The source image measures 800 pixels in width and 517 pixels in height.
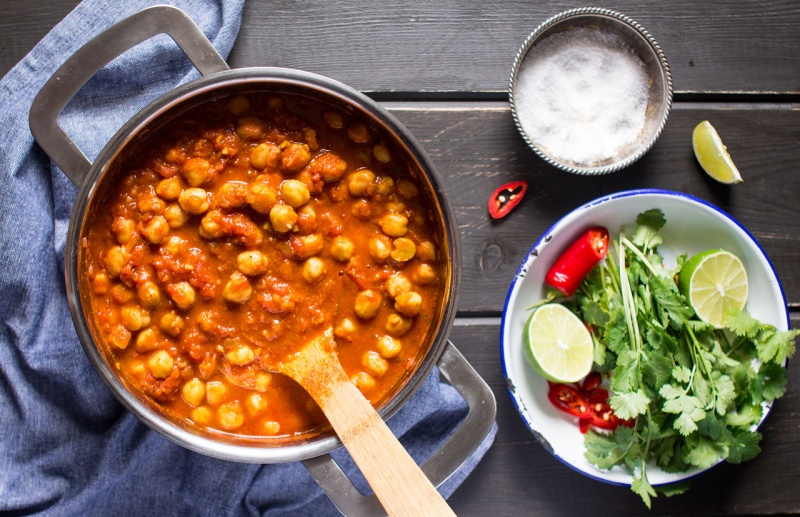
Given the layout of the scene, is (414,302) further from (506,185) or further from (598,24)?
(598,24)

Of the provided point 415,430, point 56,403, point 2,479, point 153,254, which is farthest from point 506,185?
Answer: point 2,479

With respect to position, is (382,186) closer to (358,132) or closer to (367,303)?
(358,132)

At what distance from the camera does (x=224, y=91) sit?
2.12m

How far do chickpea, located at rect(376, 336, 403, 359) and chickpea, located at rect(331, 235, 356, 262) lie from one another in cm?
27

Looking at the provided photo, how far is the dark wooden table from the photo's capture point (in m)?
2.55

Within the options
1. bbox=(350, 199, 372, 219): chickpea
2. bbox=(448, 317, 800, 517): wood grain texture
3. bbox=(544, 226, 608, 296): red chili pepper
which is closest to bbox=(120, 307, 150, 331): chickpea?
bbox=(350, 199, 372, 219): chickpea

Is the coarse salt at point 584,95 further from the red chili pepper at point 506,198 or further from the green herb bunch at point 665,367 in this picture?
the green herb bunch at point 665,367

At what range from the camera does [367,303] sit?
84.7 inches

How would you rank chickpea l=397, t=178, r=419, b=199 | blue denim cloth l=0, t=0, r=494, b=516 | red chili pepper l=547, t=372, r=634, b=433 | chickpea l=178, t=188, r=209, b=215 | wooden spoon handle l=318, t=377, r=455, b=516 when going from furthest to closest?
red chili pepper l=547, t=372, r=634, b=433, blue denim cloth l=0, t=0, r=494, b=516, chickpea l=397, t=178, r=419, b=199, chickpea l=178, t=188, r=209, b=215, wooden spoon handle l=318, t=377, r=455, b=516

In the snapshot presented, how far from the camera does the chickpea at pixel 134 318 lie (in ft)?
6.93

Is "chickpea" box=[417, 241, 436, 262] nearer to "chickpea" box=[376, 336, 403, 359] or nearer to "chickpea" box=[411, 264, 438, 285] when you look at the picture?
"chickpea" box=[411, 264, 438, 285]

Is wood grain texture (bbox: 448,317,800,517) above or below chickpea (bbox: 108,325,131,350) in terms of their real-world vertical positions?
below

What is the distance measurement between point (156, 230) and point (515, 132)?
1.28 m

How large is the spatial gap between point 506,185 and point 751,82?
3.33ft
